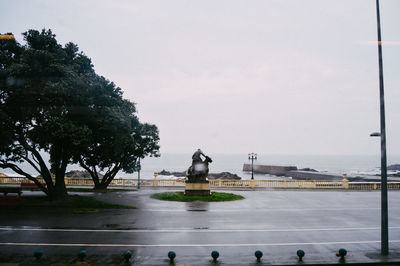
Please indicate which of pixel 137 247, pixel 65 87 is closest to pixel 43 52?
pixel 65 87

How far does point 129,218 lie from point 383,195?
11267 millimetres

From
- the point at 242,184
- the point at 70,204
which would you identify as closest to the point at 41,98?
the point at 70,204

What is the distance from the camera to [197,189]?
21.6 meters

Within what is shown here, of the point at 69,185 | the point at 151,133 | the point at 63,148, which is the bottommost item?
the point at 69,185

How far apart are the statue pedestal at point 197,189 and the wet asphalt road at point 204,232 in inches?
150

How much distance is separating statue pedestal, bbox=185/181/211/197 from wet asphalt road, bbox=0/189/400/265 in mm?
3804

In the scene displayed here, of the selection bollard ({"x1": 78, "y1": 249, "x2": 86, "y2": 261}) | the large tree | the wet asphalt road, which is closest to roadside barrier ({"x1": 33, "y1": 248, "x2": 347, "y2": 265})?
bollard ({"x1": 78, "y1": 249, "x2": 86, "y2": 261})

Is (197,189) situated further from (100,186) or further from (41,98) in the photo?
(41,98)

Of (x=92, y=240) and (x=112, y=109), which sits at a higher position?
(x=112, y=109)

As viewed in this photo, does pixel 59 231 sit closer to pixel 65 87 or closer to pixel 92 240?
pixel 92 240

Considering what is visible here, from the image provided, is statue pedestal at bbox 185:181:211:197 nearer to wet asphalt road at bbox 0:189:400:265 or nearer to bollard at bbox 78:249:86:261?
wet asphalt road at bbox 0:189:400:265

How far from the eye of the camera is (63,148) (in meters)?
16.8

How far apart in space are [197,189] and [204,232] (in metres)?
10.3

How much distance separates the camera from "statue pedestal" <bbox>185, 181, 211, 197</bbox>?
21.5 m
